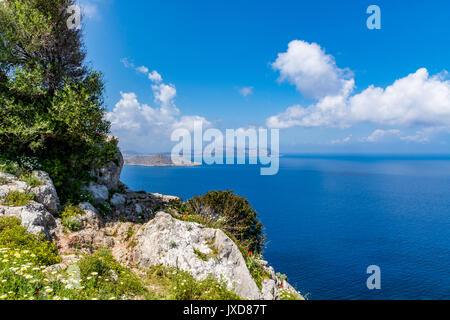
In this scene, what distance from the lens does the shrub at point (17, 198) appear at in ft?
34.9

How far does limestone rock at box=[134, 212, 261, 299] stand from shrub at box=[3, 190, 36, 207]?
5.50 metres

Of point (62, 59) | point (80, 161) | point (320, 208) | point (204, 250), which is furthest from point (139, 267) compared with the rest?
point (320, 208)

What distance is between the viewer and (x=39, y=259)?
826 centimetres

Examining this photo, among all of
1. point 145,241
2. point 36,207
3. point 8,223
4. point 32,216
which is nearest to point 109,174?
point 36,207

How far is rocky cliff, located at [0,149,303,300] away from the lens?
990 cm

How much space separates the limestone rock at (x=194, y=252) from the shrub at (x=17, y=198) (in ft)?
18.1

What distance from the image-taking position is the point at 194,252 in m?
10.5

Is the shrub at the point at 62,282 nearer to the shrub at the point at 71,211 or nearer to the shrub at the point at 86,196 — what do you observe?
the shrub at the point at 71,211

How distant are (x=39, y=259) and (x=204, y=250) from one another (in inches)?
248

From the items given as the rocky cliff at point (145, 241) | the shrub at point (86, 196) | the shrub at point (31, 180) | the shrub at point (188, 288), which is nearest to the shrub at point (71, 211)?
the rocky cliff at point (145, 241)

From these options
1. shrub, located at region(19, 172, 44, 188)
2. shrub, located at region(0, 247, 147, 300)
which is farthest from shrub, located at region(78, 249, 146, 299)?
shrub, located at region(19, 172, 44, 188)

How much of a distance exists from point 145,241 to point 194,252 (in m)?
2.71

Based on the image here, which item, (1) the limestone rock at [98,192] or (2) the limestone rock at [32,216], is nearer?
(2) the limestone rock at [32,216]
